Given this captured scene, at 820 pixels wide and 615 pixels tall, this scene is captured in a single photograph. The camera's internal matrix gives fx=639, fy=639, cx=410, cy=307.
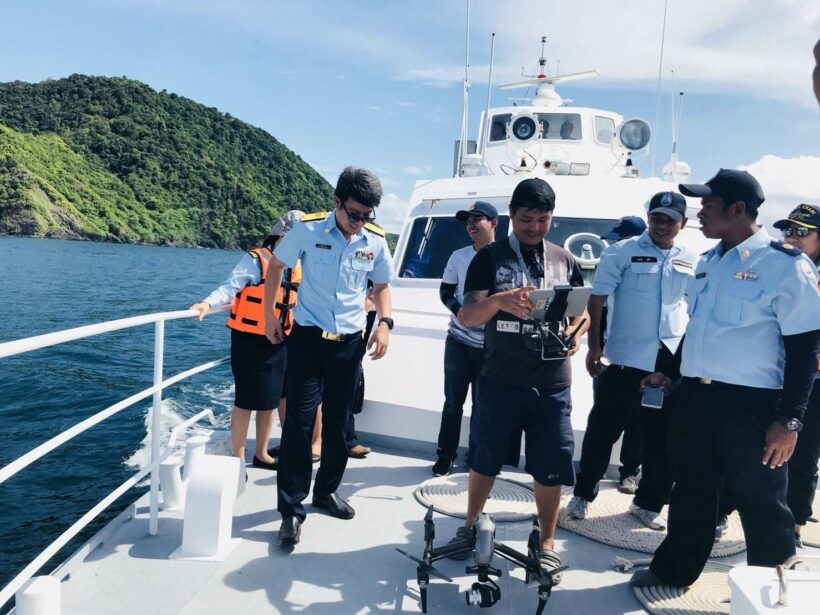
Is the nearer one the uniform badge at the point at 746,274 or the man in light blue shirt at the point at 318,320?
the uniform badge at the point at 746,274

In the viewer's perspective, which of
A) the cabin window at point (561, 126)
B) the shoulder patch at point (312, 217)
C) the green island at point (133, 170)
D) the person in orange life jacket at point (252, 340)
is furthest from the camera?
the green island at point (133, 170)

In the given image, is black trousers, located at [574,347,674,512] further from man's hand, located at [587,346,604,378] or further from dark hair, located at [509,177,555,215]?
dark hair, located at [509,177,555,215]

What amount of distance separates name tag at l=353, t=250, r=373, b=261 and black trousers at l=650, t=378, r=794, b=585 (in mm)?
1510

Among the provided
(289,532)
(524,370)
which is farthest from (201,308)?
(524,370)

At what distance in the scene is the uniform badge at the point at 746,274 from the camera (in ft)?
7.51

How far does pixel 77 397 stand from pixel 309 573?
11.5m

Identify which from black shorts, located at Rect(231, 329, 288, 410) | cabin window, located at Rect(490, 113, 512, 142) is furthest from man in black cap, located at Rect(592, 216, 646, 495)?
cabin window, located at Rect(490, 113, 512, 142)

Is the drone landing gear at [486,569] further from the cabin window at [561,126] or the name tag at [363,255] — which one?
the cabin window at [561,126]

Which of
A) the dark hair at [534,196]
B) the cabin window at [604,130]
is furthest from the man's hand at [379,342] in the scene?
the cabin window at [604,130]

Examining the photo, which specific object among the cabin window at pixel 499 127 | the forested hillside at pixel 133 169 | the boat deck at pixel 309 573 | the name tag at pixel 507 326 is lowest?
the boat deck at pixel 309 573

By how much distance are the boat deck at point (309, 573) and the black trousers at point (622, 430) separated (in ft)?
1.22

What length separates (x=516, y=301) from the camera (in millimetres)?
2328

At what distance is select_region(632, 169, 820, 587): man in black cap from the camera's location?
2.21 meters

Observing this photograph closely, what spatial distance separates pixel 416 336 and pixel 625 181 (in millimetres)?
2495
